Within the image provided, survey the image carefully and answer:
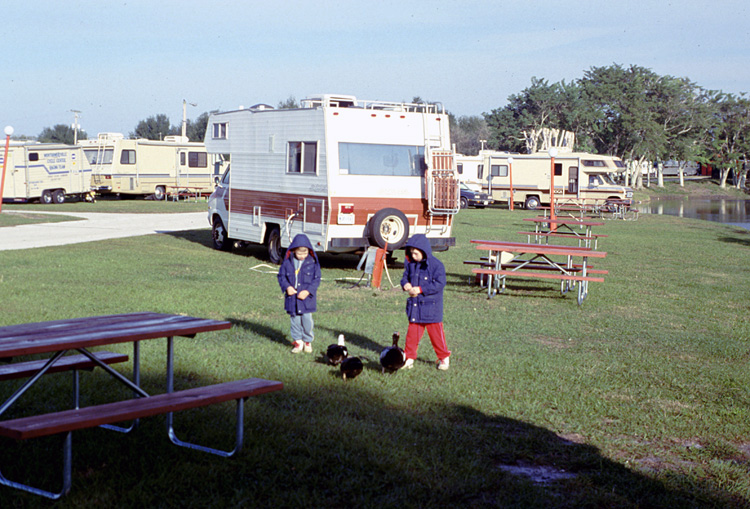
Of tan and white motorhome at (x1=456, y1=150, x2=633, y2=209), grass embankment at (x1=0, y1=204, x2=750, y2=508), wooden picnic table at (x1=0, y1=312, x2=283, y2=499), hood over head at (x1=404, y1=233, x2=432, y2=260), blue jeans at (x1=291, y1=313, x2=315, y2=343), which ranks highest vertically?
tan and white motorhome at (x1=456, y1=150, x2=633, y2=209)

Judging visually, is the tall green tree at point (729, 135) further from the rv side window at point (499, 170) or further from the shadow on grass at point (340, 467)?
the shadow on grass at point (340, 467)

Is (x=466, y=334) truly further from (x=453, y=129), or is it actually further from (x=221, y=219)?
(x=453, y=129)

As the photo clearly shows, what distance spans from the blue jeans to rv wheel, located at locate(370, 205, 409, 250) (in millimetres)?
6301

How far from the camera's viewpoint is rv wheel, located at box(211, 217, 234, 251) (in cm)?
1761

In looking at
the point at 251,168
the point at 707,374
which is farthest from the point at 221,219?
the point at 707,374

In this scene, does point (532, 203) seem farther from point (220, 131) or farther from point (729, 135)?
point (729, 135)

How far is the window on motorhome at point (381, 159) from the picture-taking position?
14045mm

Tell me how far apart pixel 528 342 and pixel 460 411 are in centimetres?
283

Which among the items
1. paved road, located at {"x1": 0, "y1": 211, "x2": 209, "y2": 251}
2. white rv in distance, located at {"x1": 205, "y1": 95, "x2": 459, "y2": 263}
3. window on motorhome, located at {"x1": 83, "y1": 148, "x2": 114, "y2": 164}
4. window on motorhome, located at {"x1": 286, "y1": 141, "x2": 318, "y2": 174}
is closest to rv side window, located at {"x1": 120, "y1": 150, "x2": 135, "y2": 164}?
window on motorhome, located at {"x1": 83, "y1": 148, "x2": 114, "y2": 164}

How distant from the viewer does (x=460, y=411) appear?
5801mm

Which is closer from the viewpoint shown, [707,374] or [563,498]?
[563,498]

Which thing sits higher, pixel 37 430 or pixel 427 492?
pixel 37 430

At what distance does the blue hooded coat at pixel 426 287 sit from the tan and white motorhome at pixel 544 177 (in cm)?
3105

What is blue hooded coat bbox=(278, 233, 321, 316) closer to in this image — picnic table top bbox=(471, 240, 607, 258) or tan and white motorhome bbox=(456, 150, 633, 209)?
picnic table top bbox=(471, 240, 607, 258)
